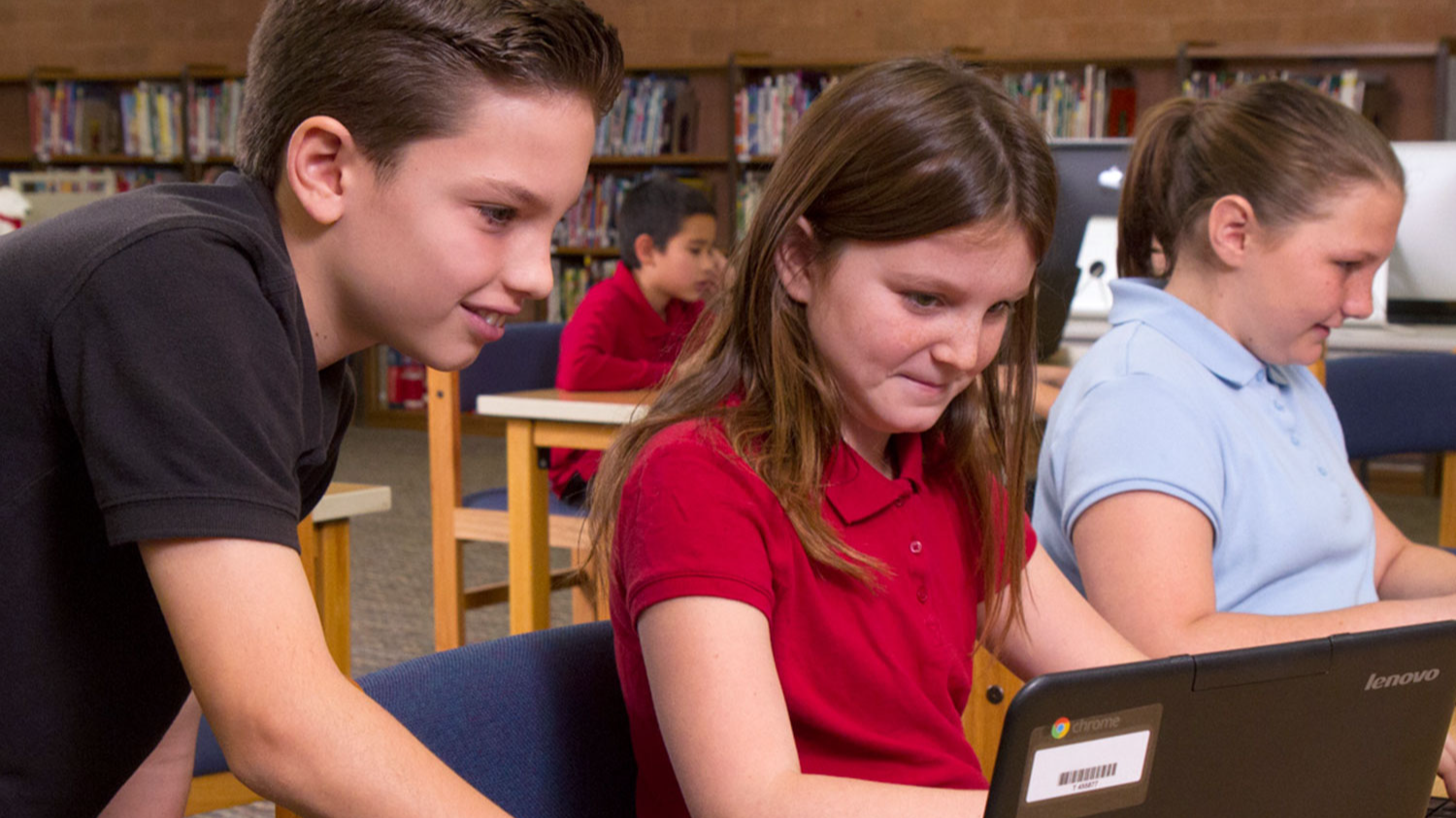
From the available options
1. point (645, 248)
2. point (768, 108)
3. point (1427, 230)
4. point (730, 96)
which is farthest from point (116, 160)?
point (1427, 230)

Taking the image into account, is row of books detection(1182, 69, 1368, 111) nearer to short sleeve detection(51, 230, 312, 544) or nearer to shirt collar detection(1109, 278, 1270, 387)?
shirt collar detection(1109, 278, 1270, 387)

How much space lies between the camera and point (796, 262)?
36.8 inches

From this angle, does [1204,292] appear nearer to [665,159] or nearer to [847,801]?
[847,801]

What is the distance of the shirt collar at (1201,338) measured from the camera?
1.30 meters

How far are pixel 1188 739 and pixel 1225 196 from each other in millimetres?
885

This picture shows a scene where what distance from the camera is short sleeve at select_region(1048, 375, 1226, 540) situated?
1.16 m

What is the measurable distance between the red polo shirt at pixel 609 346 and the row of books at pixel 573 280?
2.45 meters

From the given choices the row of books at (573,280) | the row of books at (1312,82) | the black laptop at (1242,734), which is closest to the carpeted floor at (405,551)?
the row of books at (573,280)

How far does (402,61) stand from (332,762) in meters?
0.35

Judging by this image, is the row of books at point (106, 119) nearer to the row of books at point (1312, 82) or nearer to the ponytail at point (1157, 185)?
the row of books at point (1312, 82)

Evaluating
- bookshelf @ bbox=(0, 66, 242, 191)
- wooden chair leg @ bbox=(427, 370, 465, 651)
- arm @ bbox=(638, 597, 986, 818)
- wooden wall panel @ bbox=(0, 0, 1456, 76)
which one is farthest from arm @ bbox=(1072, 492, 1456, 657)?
bookshelf @ bbox=(0, 66, 242, 191)

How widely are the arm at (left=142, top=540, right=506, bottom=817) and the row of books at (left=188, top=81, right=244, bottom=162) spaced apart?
6.39 metres

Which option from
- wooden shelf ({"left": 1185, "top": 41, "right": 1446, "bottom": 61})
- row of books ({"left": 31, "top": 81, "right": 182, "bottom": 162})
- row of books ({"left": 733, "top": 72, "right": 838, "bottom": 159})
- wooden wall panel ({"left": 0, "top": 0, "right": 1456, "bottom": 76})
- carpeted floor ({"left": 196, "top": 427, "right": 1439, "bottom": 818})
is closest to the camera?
carpeted floor ({"left": 196, "top": 427, "right": 1439, "bottom": 818})

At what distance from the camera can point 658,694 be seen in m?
0.81
